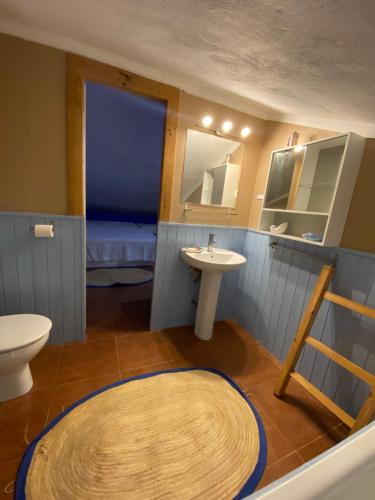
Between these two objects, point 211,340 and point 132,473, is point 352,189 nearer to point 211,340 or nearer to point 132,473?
point 211,340

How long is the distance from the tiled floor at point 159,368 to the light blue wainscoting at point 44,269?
0.37 meters

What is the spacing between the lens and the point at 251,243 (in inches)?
92.0

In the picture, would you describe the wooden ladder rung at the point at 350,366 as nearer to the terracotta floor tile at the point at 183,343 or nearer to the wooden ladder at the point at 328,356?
the wooden ladder at the point at 328,356

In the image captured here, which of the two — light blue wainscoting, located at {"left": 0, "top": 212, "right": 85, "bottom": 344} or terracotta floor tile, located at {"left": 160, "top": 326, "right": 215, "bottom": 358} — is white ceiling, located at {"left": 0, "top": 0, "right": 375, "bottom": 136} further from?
terracotta floor tile, located at {"left": 160, "top": 326, "right": 215, "bottom": 358}

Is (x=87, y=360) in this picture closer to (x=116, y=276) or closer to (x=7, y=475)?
(x=7, y=475)

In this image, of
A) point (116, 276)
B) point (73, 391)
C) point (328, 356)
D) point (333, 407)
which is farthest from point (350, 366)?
point (116, 276)

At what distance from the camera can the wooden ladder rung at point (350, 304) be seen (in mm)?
1298

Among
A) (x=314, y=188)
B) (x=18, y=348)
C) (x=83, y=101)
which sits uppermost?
(x=83, y=101)

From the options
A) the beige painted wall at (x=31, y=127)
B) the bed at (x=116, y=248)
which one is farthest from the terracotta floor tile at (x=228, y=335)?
the beige painted wall at (x=31, y=127)

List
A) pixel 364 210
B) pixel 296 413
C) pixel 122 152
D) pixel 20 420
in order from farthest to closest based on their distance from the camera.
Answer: pixel 122 152 < pixel 296 413 < pixel 364 210 < pixel 20 420

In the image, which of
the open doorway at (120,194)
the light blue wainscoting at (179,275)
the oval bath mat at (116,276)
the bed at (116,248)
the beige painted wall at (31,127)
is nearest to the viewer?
the beige painted wall at (31,127)

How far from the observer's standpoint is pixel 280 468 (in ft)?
3.88

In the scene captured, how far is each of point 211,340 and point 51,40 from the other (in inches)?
105

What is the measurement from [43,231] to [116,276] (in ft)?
6.53
